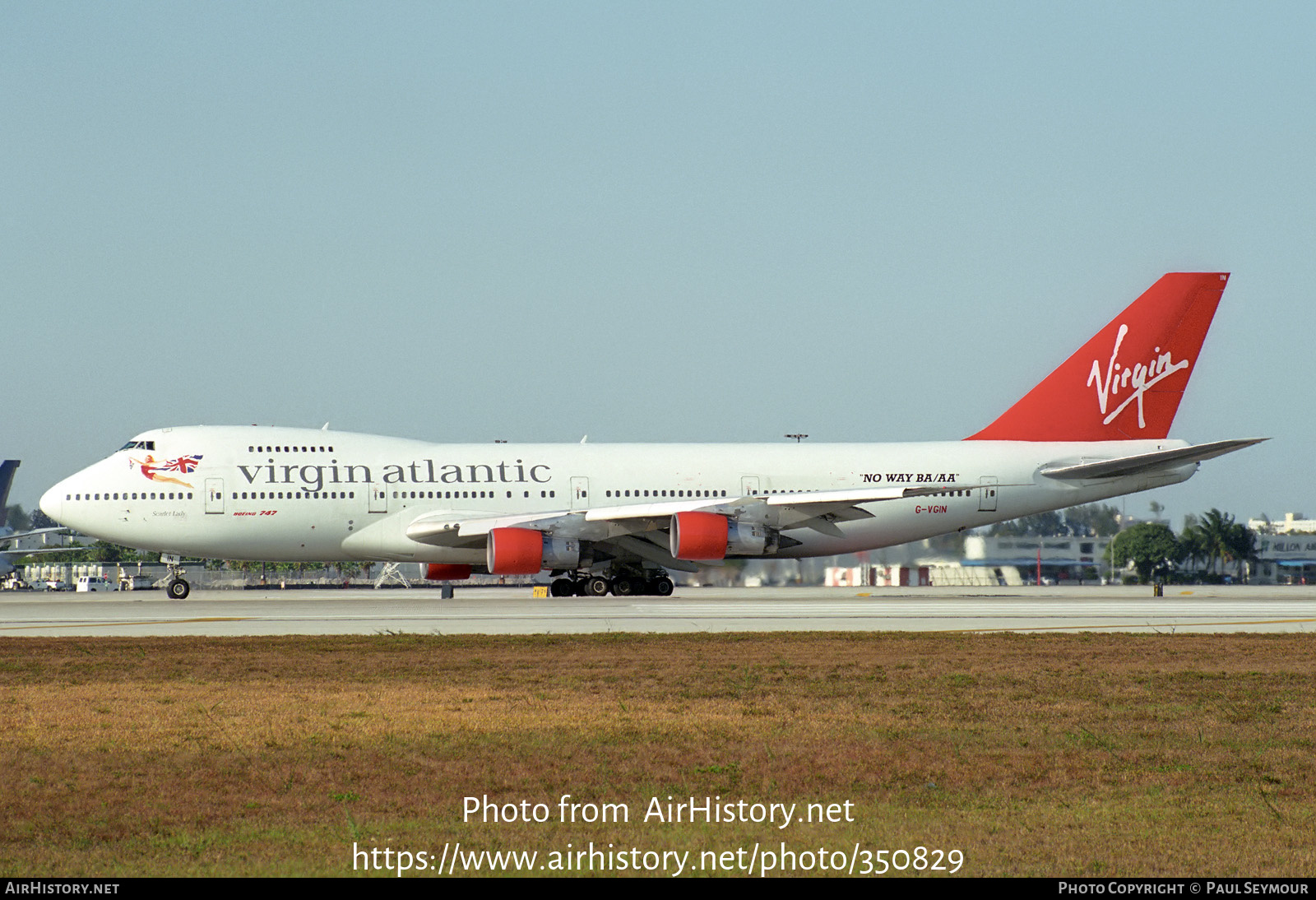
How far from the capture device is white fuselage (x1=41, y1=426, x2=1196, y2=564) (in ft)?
114

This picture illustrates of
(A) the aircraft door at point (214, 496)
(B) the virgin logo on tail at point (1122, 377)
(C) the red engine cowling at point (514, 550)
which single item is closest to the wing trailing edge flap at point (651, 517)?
(C) the red engine cowling at point (514, 550)

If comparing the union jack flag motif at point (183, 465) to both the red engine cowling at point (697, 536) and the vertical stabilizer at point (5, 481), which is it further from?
the vertical stabilizer at point (5, 481)

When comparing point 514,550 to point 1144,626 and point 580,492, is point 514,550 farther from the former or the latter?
point 1144,626

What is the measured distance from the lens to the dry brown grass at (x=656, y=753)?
296 inches

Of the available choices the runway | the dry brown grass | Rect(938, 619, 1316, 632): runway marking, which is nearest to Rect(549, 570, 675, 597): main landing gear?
the runway

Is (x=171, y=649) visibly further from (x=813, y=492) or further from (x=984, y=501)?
(x=984, y=501)

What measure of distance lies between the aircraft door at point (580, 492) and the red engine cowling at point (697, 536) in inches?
135

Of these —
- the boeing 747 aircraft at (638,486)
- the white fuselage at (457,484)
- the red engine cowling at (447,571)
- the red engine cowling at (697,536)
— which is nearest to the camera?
the red engine cowling at (697,536)

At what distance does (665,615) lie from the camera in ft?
86.8

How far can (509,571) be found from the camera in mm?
33250

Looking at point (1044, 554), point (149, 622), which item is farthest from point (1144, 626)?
point (1044, 554)

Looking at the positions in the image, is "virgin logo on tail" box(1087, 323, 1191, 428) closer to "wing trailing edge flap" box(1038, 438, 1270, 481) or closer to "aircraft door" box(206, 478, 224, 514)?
"wing trailing edge flap" box(1038, 438, 1270, 481)

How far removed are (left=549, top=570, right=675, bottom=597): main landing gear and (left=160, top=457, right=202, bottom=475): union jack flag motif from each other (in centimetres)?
1024

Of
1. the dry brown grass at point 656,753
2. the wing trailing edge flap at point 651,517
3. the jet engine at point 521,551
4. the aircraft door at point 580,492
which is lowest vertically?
the dry brown grass at point 656,753
